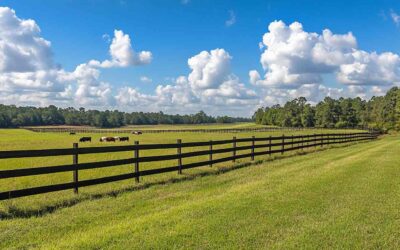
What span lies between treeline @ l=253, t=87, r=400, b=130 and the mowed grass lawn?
10067cm

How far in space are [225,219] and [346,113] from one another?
14133cm

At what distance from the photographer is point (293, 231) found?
22.9 ft

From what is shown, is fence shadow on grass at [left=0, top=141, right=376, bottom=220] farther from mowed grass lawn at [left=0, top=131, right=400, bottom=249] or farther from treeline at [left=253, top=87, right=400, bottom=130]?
treeline at [left=253, top=87, right=400, bottom=130]

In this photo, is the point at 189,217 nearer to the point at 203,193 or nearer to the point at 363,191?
the point at 203,193

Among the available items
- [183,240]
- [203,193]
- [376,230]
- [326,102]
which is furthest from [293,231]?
[326,102]

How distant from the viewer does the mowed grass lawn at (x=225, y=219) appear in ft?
20.9

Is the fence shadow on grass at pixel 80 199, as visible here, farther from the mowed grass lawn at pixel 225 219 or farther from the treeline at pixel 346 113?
the treeline at pixel 346 113

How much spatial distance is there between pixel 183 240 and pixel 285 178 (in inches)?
299

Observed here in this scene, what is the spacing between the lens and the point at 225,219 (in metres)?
7.68

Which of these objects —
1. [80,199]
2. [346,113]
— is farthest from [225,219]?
[346,113]

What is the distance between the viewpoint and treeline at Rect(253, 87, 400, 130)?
110906 millimetres

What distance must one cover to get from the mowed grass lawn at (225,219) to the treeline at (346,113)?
101 m

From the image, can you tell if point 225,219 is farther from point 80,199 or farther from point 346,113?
point 346,113

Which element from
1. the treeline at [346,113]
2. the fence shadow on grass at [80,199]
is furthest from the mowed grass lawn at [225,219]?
the treeline at [346,113]
